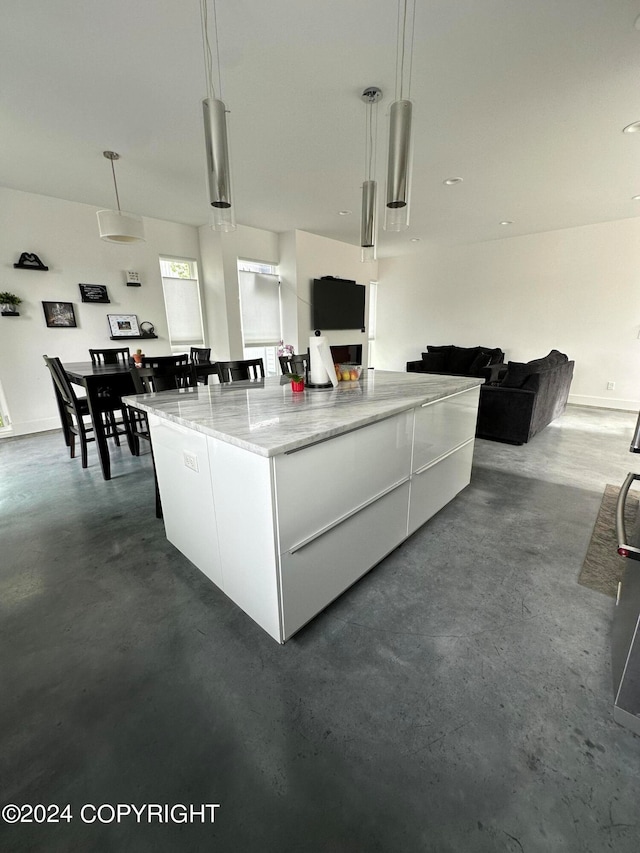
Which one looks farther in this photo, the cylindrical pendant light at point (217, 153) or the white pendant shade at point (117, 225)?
the white pendant shade at point (117, 225)

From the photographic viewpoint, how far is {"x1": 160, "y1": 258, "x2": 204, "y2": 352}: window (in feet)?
17.6

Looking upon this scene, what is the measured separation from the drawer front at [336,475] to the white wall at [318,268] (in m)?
4.04

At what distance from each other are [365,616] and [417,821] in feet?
2.33

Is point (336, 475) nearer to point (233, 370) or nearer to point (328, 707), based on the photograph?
point (328, 707)

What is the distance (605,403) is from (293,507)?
6.50 m

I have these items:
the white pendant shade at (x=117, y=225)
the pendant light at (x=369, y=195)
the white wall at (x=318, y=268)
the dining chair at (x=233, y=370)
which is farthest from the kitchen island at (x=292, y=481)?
the white wall at (x=318, y=268)

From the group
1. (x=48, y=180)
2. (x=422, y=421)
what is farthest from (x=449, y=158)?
(x=48, y=180)

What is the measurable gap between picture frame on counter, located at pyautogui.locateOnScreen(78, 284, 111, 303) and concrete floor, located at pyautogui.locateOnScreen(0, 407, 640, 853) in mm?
3515

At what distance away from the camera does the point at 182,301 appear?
5.55 m

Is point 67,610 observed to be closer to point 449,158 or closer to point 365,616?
point 365,616

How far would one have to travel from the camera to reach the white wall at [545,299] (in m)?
5.33

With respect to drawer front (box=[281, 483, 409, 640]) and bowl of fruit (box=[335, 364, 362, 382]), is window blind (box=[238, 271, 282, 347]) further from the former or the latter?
drawer front (box=[281, 483, 409, 640])

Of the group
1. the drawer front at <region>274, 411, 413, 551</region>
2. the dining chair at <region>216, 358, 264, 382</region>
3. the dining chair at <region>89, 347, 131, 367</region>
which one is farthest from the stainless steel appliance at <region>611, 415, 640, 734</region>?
the dining chair at <region>89, 347, 131, 367</region>

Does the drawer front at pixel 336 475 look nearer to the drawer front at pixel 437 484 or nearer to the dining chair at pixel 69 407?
the drawer front at pixel 437 484
